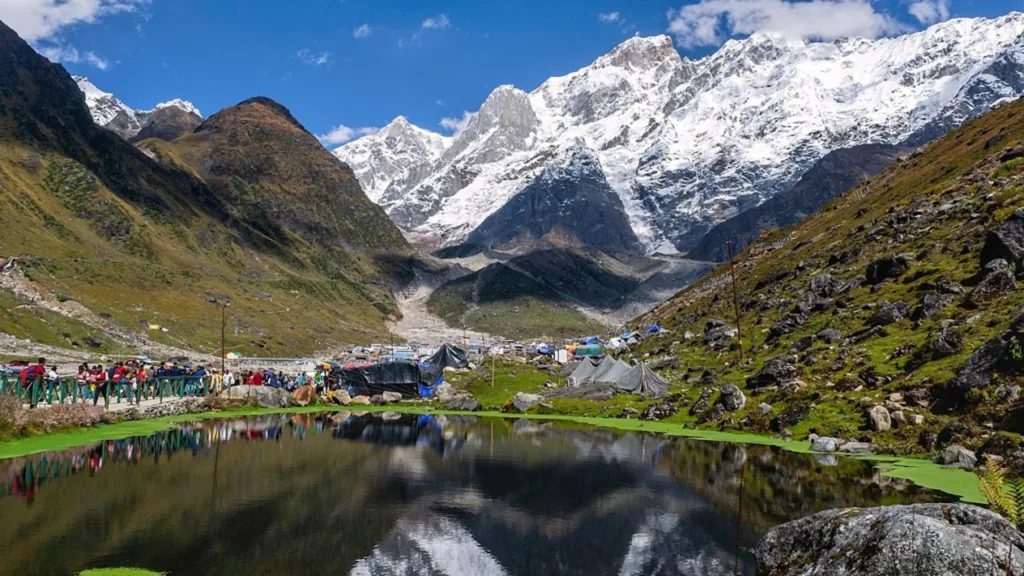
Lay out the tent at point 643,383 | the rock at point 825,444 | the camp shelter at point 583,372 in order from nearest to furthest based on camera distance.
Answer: the rock at point 825,444 → the tent at point 643,383 → the camp shelter at point 583,372

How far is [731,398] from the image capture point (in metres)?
46.8

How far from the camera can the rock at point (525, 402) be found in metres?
66.6

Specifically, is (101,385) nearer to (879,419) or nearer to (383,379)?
(383,379)

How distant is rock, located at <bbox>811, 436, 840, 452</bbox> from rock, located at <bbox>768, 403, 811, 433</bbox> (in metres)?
4.79

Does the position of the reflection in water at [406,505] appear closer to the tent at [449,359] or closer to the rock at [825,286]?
the rock at [825,286]

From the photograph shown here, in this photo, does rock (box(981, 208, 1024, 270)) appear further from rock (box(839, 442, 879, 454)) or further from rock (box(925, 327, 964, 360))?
rock (box(839, 442, 879, 454))

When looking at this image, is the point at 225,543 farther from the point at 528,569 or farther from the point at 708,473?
the point at 708,473

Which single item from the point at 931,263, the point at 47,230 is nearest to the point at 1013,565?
the point at 931,263

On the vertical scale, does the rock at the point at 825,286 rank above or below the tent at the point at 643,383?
above

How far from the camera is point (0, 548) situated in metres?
15.8

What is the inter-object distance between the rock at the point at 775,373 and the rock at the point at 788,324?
12191mm

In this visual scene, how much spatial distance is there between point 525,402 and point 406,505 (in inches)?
1752

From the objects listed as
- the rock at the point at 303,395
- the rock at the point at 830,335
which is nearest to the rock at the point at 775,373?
the rock at the point at 830,335

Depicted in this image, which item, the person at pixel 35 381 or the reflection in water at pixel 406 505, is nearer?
the reflection in water at pixel 406 505
